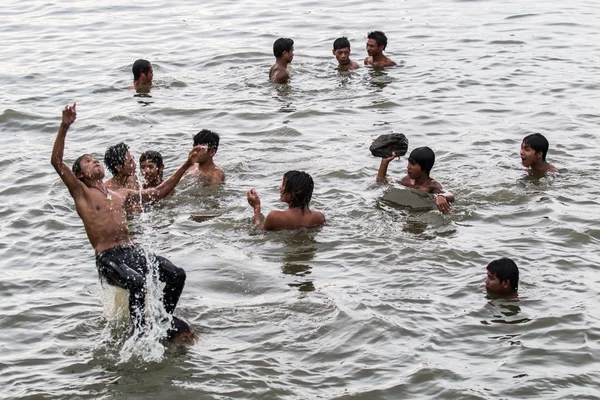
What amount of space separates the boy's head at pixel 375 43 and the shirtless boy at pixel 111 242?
8.88 metres

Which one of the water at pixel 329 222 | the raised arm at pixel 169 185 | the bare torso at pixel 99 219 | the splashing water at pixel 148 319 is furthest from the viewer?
the raised arm at pixel 169 185

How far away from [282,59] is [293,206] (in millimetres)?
6047

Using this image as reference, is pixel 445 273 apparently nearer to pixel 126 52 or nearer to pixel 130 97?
pixel 130 97

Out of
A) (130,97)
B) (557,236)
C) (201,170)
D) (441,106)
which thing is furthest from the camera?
(130,97)

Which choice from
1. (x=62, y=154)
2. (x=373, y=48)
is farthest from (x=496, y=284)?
(x=373, y=48)

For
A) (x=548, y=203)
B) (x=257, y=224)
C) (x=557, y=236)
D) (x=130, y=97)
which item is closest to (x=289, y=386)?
(x=257, y=224)

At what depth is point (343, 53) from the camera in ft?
52.5

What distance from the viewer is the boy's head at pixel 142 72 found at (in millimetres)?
15555

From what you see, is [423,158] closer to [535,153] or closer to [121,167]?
[535,153]

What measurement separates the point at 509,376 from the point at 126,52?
42.2 ft

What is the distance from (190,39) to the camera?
19266mm

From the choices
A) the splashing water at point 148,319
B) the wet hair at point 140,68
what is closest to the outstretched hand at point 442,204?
the splashing water at point 148,319

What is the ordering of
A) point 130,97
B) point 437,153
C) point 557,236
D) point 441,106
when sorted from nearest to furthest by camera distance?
point 557,236 < point 437,153 < point 441,106 < point 130,97

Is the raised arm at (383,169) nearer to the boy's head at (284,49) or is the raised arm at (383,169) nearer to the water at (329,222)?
the water at (329,222)
